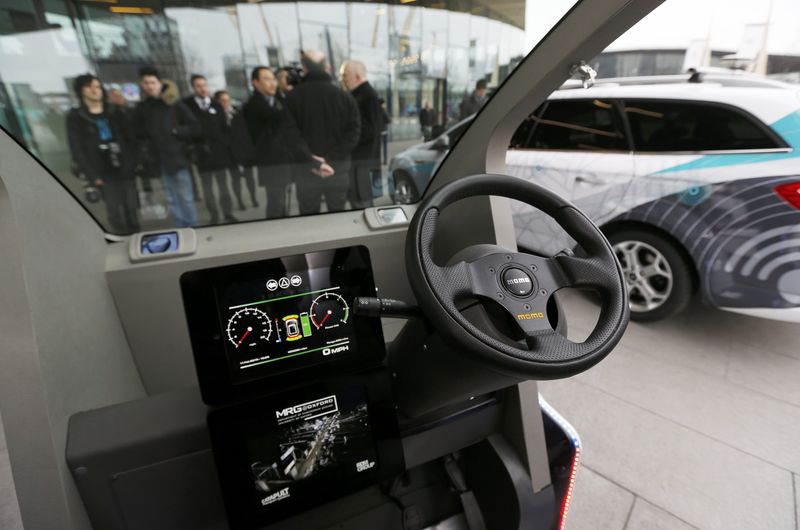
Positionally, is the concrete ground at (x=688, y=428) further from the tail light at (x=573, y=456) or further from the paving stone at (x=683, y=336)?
the tail light at (x=573, y=456)

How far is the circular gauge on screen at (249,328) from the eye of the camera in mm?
957

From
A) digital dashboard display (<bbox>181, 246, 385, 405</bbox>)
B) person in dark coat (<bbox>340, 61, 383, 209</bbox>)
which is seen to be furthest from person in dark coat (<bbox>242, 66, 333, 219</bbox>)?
digital dashboard display (<bbox>181, 246, 385, 405</bbox>)

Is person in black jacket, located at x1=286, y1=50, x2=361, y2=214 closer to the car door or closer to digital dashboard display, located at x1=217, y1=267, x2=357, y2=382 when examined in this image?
digital dashboard display, located at x1=217, y1=267, x2=357, y2=382

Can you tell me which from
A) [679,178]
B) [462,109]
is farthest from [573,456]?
[679,178]

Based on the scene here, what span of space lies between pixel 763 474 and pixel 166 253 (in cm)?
263

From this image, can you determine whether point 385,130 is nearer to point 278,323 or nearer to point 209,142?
point 278,323

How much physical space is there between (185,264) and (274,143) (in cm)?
100

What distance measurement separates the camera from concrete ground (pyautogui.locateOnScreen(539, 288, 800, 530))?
5.38 ft

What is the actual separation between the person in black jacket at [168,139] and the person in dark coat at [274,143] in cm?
57

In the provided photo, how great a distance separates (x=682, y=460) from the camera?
73.4 inches

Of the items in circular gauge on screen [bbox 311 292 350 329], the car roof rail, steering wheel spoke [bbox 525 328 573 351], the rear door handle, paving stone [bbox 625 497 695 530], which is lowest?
paving stone [bbox 625 497 695 530]

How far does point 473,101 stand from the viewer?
1514 millimetres

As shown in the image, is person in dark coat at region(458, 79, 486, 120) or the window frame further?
the window frame

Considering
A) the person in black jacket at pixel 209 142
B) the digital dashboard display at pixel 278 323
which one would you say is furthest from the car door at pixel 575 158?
the digital dashboard display at pixel 278 323
